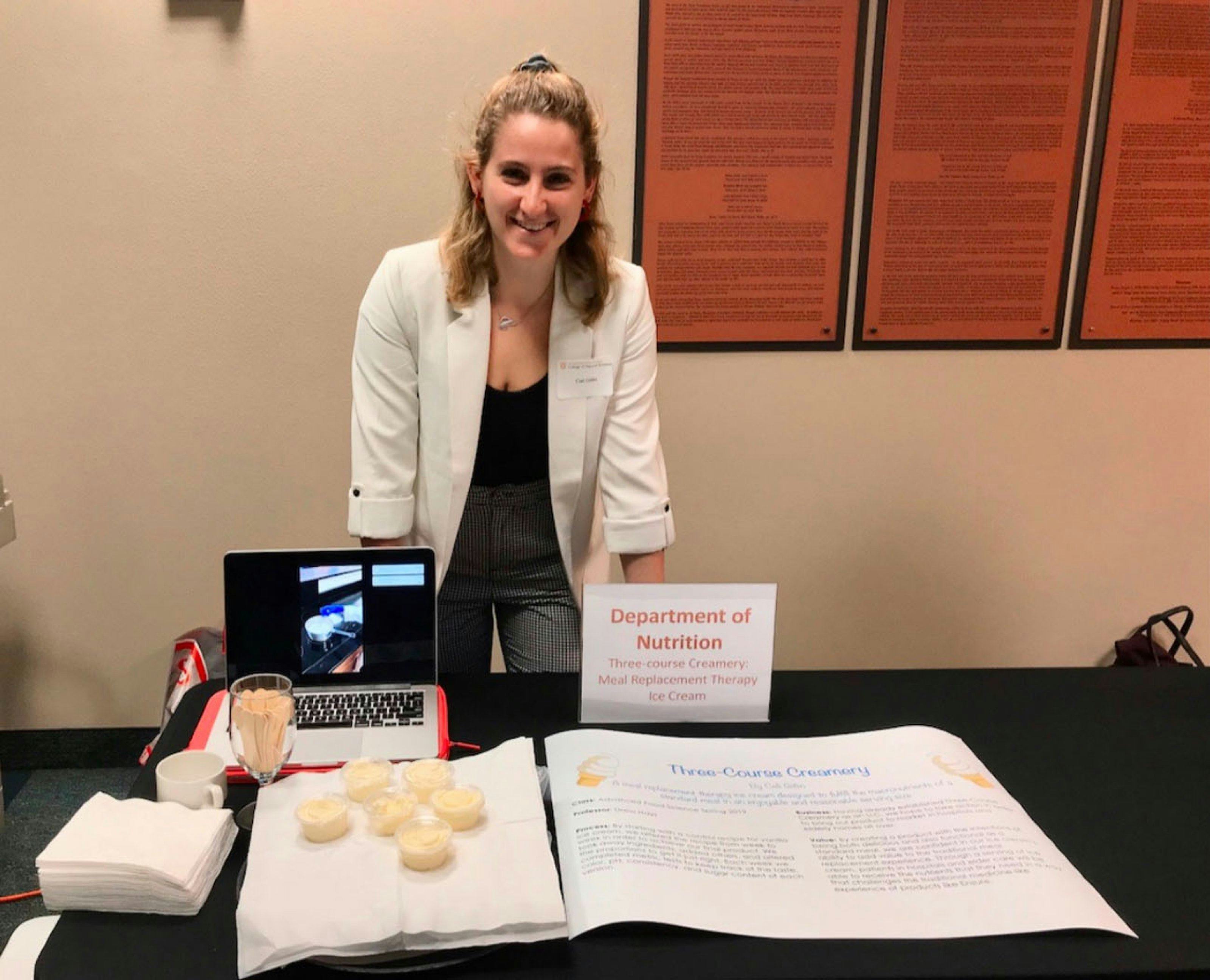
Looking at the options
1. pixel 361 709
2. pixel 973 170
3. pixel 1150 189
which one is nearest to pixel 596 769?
pixel 361 709

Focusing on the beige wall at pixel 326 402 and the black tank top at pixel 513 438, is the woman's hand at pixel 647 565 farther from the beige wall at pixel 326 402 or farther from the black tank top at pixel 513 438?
the beige wall at pixel 326 402

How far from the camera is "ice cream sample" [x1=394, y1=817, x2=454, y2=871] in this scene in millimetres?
862

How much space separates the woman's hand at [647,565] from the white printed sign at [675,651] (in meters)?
0.38

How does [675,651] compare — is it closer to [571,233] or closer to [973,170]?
[571,233]

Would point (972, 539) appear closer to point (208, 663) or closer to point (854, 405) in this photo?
point (854, 405)

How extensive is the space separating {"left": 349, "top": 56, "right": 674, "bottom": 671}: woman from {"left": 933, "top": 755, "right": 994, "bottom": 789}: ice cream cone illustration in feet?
1.85

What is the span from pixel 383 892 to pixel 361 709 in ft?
1.20

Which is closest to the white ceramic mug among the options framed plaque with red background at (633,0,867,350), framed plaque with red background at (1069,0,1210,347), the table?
the table

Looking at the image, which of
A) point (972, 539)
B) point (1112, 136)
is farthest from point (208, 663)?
point (1112, 136)

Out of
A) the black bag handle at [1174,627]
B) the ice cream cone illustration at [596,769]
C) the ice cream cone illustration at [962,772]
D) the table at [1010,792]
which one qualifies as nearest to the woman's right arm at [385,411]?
the table at [1010,792]

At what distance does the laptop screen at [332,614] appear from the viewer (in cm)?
116

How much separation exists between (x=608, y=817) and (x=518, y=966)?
7.9 inches

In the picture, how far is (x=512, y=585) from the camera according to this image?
1638 mm

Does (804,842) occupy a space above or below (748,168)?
below
